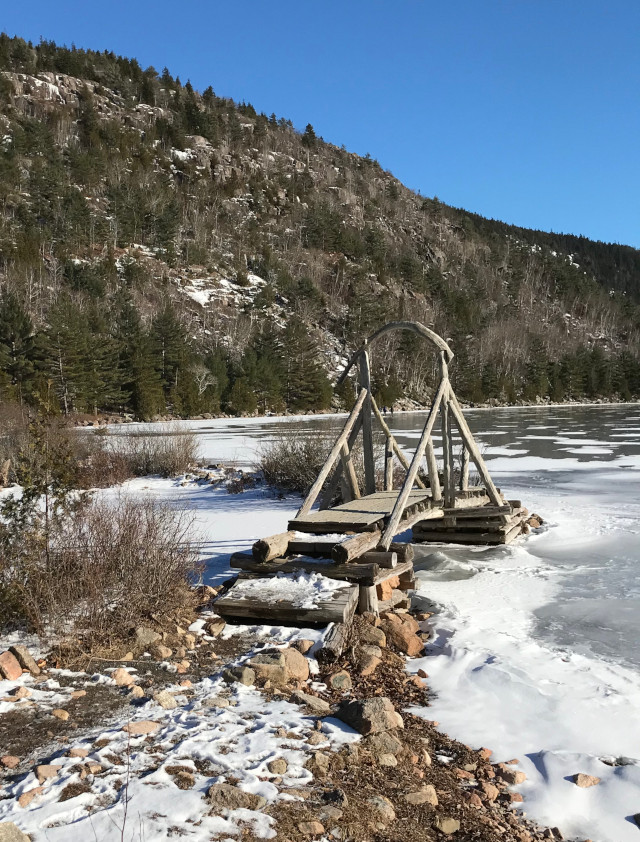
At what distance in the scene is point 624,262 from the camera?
609ft

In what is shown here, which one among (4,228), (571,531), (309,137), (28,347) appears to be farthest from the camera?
(309,137)

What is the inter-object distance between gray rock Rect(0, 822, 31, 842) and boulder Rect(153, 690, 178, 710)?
1.39 m

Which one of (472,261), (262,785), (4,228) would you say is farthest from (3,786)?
(472,261)

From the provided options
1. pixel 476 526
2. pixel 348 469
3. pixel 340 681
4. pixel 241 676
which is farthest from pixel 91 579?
pixel 476 526

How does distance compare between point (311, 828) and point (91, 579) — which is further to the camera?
point (91, 579)

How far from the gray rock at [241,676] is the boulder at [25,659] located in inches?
51.7

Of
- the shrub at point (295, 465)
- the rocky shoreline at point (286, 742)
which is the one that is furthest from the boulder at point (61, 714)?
the shrub at point (295, 465)

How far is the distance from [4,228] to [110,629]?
241 ft

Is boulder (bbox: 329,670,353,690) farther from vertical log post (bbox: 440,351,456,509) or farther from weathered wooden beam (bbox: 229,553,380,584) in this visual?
vertical log post (bbox: 440,351,456,509)

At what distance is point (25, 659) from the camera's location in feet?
14.4

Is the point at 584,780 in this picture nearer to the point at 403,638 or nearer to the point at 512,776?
the point at 512,776

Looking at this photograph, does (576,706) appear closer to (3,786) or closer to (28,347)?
(3,786)

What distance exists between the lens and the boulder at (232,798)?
9.57 ft

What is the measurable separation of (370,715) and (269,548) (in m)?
2.77
